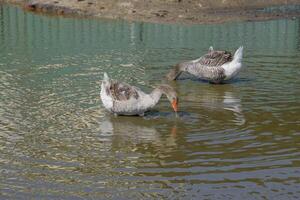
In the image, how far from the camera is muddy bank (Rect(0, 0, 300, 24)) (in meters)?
23.5

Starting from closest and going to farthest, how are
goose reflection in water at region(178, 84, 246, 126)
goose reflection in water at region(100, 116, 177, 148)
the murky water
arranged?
the murky water < goose reflection in water at region(100, 116, 177, 148) < goose reflection in water at region(178, 84, 246, 126)

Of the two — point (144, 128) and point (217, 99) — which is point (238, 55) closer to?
point (217, 99)

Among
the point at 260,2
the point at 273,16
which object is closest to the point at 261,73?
the point at 273,16

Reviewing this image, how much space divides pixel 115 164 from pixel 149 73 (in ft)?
19.6

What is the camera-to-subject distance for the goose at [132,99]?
10.4 metres

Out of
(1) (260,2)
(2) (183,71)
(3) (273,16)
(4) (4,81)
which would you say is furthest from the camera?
(1) (260,2)

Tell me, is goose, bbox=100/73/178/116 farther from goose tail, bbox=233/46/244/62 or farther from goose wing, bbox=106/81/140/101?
goose tail, bbox=233/46/244/62

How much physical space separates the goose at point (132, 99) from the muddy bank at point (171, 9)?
12466 millimetres

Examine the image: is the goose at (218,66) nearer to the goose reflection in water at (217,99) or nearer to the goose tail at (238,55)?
the goose tail at (238,55)

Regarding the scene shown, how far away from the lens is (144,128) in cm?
1003

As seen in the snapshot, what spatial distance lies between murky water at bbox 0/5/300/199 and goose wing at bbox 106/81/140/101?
0.37m

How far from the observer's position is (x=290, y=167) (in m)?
8.25

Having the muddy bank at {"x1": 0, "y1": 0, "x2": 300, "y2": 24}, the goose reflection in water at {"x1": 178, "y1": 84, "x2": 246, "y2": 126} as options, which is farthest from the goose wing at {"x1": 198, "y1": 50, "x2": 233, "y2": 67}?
the muddy bank at {"x1": 0, "y1": 0, "x2": 300, "y2": 24}

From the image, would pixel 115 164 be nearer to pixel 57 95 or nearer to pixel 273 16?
pixel 57 95
